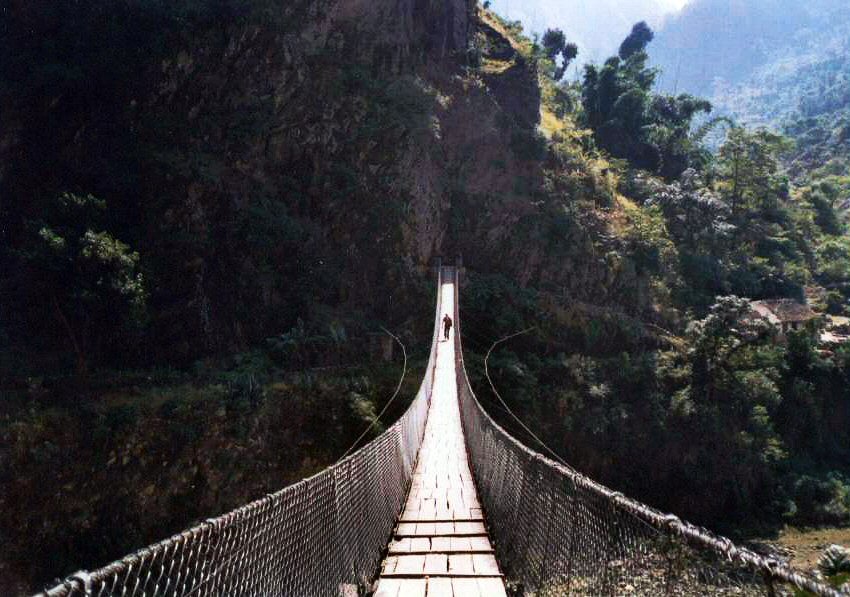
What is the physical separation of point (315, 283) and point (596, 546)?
36.2ft

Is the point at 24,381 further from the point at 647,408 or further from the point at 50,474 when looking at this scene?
the point at 647,408

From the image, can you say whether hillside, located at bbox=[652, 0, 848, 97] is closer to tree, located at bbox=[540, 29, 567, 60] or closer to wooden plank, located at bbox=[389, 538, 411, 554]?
tree, located at bbox=[540, 29, 567, 60]

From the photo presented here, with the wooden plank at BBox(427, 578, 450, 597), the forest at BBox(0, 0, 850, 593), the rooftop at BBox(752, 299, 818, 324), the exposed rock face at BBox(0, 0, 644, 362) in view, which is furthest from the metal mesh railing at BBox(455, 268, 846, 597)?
the rooftop at BBox(752, 299, 818, 324)

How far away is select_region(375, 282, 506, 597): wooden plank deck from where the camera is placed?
2.86 metres

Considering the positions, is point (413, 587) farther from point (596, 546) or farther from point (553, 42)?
point (553, 42)

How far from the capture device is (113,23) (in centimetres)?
1146

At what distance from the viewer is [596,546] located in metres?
2.23

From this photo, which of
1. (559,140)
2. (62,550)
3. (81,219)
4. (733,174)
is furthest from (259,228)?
(733,174)

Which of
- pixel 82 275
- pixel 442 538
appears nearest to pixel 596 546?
pixel 442 538

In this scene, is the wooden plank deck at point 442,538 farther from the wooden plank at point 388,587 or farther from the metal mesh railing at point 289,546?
the metal mesh railing at point 289,546

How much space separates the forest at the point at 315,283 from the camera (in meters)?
8.92

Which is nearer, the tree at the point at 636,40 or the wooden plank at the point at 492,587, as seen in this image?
the wooden plank at the point at 492,587

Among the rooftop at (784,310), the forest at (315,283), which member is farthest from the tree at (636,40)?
the rooftop at (784,310)

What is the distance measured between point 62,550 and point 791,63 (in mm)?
131029
